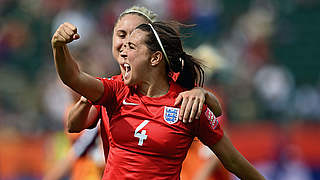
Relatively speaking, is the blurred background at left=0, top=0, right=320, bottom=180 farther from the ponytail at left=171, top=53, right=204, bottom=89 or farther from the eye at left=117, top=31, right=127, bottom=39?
the ponytail at left=171, top=53, right=204, bottom=89

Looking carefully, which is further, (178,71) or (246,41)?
(246,41)

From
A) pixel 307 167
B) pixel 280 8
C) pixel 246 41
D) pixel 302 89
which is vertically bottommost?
pixel 307 167

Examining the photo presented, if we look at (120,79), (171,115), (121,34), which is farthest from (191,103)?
(121,34)

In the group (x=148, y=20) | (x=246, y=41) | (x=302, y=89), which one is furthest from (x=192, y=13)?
(x=148, y=20)

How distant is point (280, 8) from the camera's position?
494 inches

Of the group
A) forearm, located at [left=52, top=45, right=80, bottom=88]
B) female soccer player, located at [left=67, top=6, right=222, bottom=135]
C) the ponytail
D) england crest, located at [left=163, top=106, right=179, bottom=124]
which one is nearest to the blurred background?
female soccer player, located at [left=67, top=6, right=222, bottom=135]

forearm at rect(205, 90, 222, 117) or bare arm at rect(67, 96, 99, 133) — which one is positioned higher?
forearm at rect(205, 90, 222, 117)

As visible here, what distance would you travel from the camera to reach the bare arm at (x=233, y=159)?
3.35 meters

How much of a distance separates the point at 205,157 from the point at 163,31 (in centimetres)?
225

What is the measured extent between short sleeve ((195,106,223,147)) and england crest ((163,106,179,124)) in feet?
0.45

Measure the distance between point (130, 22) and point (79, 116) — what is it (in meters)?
0.83

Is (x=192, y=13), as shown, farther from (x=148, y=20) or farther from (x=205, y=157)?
(x=148, y=20)

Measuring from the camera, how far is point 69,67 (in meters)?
2.94

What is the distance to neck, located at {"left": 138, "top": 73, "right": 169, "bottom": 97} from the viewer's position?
10.9 ft
